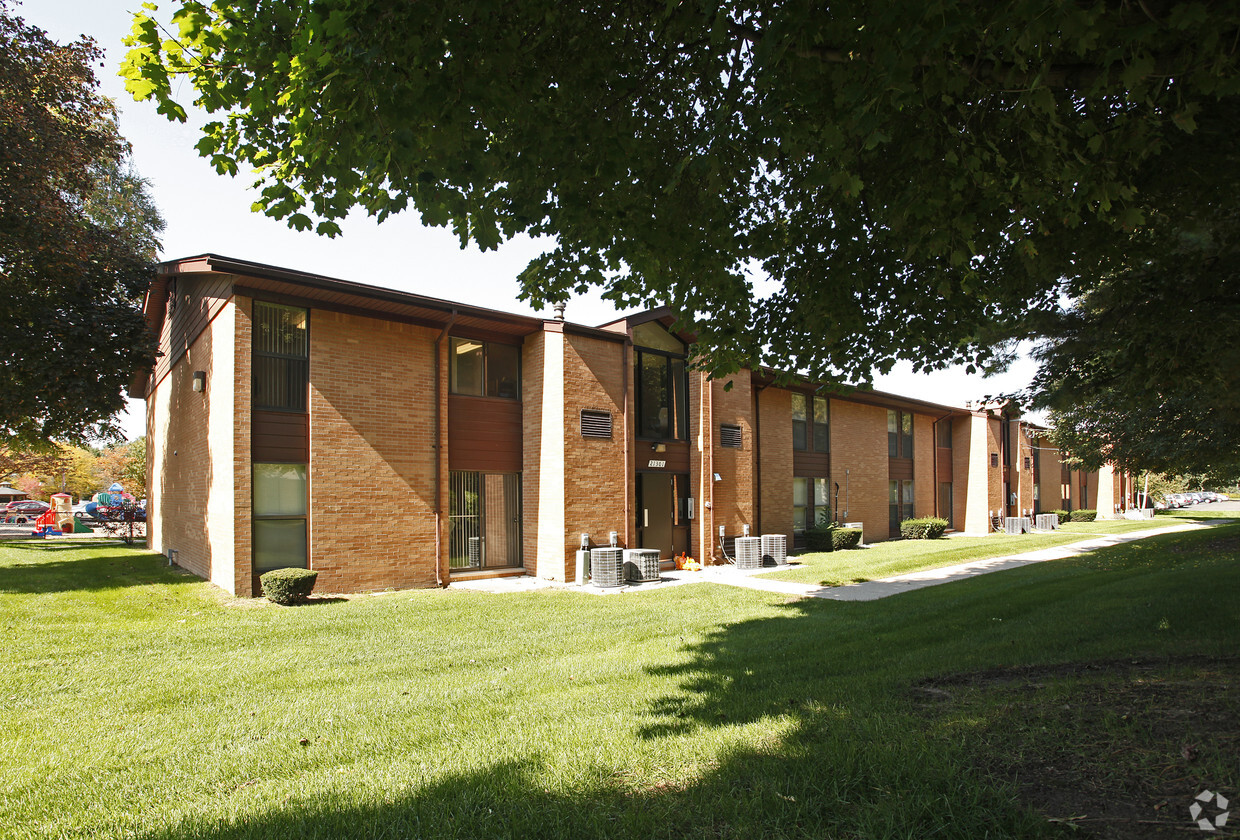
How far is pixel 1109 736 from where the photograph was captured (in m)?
4.10

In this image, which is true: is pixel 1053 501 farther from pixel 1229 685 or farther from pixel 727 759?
pixel 727 759

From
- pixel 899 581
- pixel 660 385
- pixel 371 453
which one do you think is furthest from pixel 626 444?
pixel 899 581

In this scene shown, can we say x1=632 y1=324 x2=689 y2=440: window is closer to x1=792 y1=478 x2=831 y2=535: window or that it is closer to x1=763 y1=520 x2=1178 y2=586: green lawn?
x1=763 y1=520 x2=1178 y2=586: green lawn

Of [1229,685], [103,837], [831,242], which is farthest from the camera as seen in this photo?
[831,242]

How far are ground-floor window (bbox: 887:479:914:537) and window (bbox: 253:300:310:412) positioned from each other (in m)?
22.5

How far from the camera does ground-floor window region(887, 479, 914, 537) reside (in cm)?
2778

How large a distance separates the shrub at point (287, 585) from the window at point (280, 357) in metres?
3.03

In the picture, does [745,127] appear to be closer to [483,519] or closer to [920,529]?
[483,519]

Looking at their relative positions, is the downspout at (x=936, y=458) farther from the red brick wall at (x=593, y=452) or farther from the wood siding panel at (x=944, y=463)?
the red brick wall at (x=593, y=452)

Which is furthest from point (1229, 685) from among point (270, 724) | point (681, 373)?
point (681, 373)

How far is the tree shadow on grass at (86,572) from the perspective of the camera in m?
13.3

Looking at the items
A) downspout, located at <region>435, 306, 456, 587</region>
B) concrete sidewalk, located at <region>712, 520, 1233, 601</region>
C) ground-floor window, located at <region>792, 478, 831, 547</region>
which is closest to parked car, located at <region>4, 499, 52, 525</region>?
downspout, located at <region>435, 306, 456, 587</region>

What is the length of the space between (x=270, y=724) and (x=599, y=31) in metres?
6.18

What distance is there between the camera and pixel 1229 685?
16.4ft
